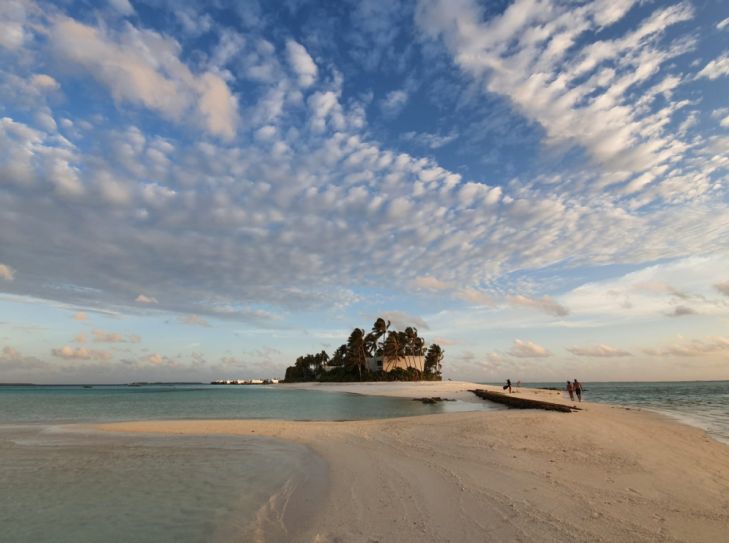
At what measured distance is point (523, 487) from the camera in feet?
31.9

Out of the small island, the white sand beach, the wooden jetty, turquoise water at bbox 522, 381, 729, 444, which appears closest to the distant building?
the small island

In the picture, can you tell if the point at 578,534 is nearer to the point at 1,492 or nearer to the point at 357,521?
the point at 357,521

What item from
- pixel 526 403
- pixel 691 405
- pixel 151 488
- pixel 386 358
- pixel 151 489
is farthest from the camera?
pixel 386 358

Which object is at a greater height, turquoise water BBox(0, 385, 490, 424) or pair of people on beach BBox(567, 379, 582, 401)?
pair of people on beach BBox(567, 379, 582, 401)

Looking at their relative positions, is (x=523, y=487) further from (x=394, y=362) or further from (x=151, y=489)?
(x=394, y=362)

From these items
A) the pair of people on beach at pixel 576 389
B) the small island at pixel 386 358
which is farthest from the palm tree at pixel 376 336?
the pair of people on beach at pixel 576 389

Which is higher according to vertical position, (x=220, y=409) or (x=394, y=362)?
(x=394, y=362)

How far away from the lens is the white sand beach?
7216 millimetres

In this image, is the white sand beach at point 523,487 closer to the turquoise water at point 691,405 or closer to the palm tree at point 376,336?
the turquoise water at point 691,405

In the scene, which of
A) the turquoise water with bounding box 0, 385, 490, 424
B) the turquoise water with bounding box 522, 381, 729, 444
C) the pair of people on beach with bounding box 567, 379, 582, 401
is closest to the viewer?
the turquoise water with bounding box 522, 381, 729, 444

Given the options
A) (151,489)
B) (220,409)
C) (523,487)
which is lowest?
(151,489)

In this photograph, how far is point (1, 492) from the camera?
35.0 feet

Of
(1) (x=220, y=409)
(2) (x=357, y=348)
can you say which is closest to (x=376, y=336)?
(2) (x=357, y=348)

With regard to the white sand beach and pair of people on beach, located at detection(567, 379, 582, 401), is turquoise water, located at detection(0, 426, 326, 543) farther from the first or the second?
pair of people on beach, located at detection(567, 379, 582, 401)
